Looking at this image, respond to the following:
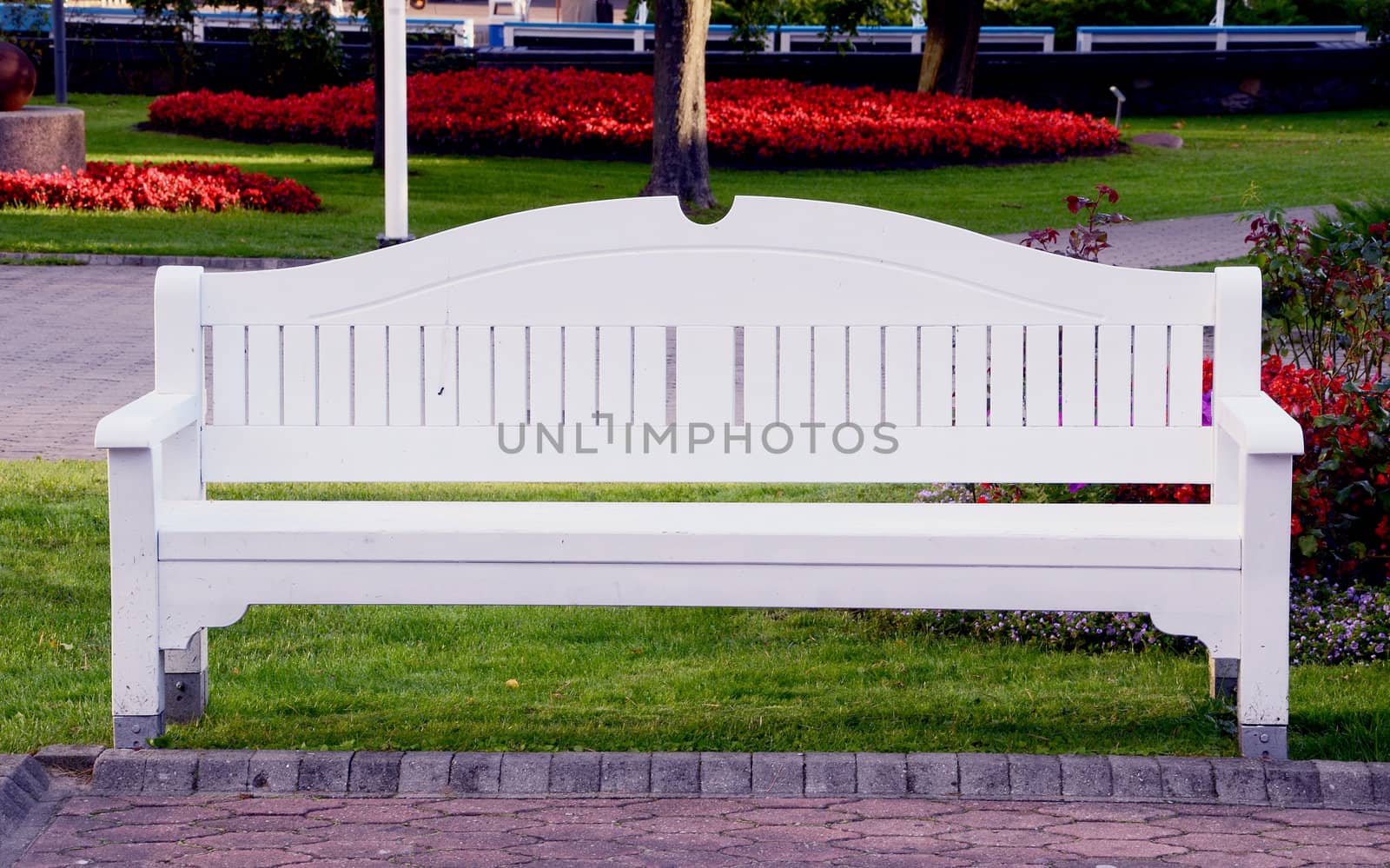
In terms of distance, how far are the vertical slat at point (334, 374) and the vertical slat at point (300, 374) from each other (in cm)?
2

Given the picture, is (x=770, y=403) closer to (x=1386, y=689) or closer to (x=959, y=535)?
(x=959, y=535)

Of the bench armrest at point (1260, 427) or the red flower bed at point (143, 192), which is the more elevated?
the red flower bed at point (143, 192)

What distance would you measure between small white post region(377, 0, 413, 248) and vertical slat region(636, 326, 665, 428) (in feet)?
30.5

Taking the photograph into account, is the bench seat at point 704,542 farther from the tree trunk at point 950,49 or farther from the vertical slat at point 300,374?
the tree trunk at point 950,49

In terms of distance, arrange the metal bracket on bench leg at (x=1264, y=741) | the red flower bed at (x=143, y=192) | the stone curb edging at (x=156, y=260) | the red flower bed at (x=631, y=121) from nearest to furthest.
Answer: the metal bracket on bench leg at (x=1264, y=741) → the stone curb edging at (x=156, y=260) → the red flower bed at (x=143, y=192) → the red flower bed at (x=631, y=121)

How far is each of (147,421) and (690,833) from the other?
1.60m

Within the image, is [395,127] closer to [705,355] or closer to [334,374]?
[334,374]

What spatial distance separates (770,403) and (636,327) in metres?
0.42

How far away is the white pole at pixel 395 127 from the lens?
13.7m

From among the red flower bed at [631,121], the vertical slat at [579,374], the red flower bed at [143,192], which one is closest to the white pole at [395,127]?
the red flower bed at [143,192]

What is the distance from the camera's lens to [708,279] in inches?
181

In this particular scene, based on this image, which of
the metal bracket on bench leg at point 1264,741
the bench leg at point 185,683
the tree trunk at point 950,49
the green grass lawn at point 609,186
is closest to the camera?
the metal bracket on bench leg at point 1264,741

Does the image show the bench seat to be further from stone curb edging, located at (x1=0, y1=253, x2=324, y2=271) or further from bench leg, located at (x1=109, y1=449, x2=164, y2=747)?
stone curb edging, located at (x1=0, y1=253, x2=324, y2=271)

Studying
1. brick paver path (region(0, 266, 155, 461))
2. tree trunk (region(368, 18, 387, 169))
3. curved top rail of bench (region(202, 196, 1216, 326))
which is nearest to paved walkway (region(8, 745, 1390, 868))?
curved top rail of bench (region(202, 196, 1216, 326))
